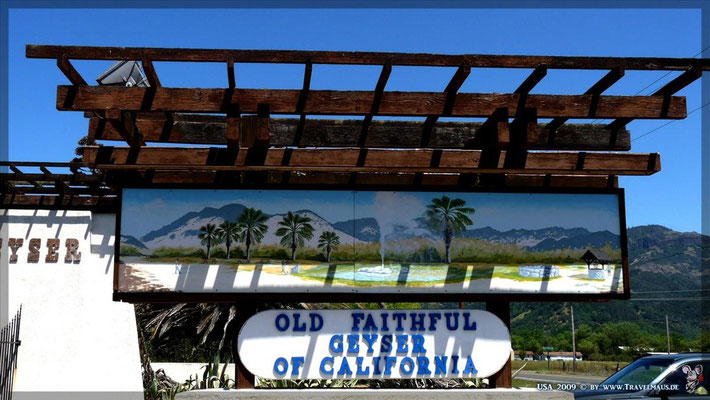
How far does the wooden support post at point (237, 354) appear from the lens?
26.1ft

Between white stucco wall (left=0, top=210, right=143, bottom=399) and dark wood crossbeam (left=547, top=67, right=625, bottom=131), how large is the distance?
454 inches

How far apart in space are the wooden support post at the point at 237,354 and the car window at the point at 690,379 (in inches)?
203

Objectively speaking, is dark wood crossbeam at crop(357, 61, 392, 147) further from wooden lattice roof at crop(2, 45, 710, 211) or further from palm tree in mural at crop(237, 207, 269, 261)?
palm tree in mural at crop(237, 207, 269, 261)

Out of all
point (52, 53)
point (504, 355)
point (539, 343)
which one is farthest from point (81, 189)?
point (539, 343)

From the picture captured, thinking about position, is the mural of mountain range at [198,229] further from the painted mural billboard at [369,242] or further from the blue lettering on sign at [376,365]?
the blue lettering on sign at [376,365]

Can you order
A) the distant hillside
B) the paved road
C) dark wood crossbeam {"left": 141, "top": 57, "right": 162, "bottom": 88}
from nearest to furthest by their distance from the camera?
dark wood crossbeam {"left": 141, "top": 57, "right": 162, "bottom": 88}, the paved road, the distant hillside

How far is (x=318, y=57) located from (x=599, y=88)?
2.84 m

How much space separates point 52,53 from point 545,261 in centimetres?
570

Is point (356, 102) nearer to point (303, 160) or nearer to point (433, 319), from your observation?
point (303, 160)

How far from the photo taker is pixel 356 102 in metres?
7.14

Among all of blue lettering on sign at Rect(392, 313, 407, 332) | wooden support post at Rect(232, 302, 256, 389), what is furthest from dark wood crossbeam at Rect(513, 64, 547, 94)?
wooden support post at Rect(232, 302, 256, 389)

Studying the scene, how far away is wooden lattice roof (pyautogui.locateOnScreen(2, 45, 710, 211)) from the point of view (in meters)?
6.79

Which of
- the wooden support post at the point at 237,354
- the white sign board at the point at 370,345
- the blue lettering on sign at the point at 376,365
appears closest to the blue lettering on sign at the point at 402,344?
the white sign board at the point at 370,345

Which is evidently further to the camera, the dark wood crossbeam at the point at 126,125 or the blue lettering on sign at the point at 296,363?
the blue lettering on sign at the point at 296,363
